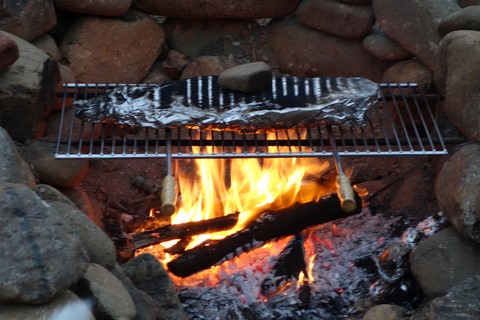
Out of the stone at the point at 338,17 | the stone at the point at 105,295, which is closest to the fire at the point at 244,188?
the stone at the point at 338,17

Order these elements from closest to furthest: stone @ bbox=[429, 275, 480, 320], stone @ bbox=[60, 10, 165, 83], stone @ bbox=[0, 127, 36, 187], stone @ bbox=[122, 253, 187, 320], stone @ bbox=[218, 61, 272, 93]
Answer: stone @ bbox=[429, 275, 480, 320], stone @ bbox=[0, 127, 36, 187], stone @ bbox=[122, 253, 187, 320], stone @ bbox=[218, 61, 272, 93], stone @ bbox=[60, 10, 165, 83]

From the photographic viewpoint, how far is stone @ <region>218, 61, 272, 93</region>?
281 centimetres

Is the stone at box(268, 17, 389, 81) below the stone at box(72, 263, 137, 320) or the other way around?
the other way around

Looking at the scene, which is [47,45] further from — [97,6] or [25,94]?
Result: [25,94]

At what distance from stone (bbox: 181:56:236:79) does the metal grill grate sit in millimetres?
290

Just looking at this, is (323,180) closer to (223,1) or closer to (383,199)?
(383,199)

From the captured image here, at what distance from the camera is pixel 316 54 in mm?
3521

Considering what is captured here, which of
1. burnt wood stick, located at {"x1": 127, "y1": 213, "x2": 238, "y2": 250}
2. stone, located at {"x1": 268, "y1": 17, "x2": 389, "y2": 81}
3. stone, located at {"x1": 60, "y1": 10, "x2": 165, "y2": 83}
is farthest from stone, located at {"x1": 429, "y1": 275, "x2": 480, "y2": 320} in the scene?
stone, located at {"x1": 60, "y1": 10, "x2": 165, "y2": 83}

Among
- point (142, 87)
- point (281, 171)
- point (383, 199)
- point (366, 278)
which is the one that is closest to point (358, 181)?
point (383, 199)

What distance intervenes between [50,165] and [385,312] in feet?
4.42

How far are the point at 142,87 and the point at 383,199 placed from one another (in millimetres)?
1102

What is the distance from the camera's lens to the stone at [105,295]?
196 cm

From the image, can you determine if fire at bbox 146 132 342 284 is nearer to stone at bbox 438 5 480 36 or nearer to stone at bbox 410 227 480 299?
stone at bbox 410 227 480 299

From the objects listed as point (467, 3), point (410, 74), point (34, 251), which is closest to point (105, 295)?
point (34, 251)
